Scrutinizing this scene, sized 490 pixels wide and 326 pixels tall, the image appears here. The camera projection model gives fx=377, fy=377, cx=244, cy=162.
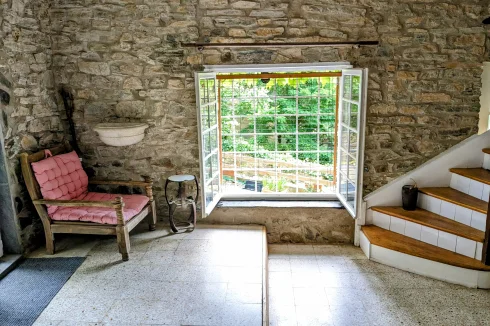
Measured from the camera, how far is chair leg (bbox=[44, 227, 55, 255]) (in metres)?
3.54

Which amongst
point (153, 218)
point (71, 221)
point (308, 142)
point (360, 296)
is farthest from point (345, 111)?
point (71, 221)

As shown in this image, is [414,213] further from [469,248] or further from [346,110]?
[346,110]

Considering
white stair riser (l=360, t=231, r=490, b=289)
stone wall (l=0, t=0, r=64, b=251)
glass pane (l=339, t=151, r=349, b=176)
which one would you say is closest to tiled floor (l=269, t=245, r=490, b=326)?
white stair riser (l=360, t=231, r=490, b=289)

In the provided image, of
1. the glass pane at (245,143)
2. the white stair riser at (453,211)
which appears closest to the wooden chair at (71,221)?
the glass pane at (245,143)

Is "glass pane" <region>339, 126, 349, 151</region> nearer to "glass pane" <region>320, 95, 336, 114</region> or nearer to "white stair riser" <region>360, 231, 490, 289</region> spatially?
"glass pane" <region>320, 95, 336, 114</region>

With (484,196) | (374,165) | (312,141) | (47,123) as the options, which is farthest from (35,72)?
(484,196)

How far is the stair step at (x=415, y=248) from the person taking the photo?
3406mm

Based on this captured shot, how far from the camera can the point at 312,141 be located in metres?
4.68

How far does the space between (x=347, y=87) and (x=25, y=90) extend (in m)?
3.27

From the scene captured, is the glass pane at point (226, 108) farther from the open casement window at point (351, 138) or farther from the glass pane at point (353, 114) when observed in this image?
the glass pane at point (353, 114)

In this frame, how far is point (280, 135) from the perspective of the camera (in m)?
4.75

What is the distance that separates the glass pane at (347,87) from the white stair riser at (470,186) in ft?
4.76

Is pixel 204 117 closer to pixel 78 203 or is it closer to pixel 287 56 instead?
pixel 287 56

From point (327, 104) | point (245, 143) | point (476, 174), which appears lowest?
point (476, 174)
